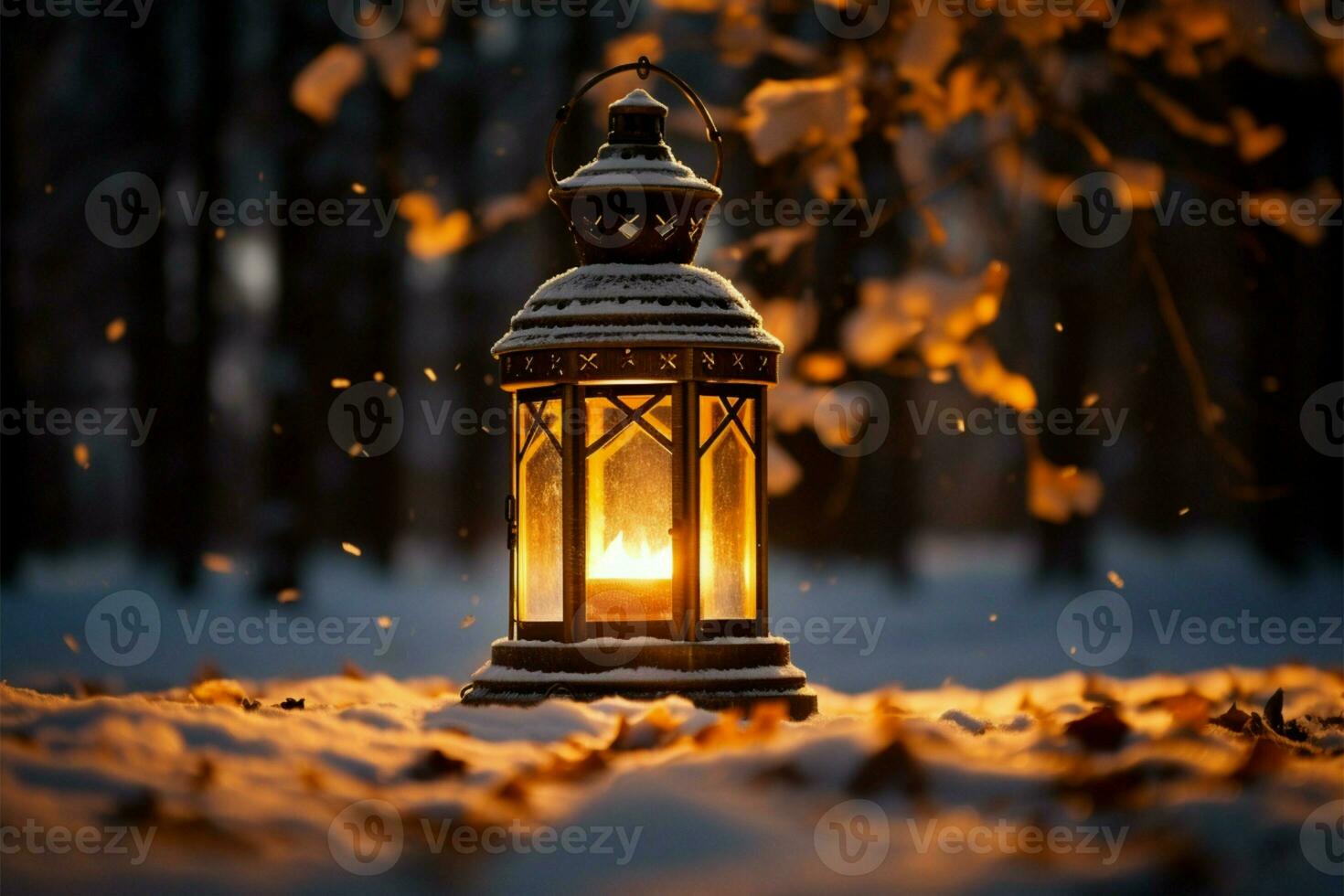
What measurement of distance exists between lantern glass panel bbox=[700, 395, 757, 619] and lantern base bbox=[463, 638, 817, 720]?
7.3 inches

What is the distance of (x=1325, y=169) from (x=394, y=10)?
662 cm

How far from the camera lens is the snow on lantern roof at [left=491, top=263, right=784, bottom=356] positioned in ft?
21.3

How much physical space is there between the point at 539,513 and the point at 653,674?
0.84 metres

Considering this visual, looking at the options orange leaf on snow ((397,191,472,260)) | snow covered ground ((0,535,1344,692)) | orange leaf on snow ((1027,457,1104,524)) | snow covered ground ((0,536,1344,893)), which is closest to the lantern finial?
snow covered ground ((0,536,1344,893))

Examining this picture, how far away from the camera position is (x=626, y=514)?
665 cm

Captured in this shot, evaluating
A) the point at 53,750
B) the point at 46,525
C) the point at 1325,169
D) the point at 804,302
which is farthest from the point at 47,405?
the point at 1325,169

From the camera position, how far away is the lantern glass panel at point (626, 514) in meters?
6.60

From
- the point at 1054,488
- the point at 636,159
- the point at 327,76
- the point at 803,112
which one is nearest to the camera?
the point at 636,159

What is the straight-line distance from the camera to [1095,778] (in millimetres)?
4551

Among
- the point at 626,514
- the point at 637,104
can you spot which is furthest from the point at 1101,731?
the point at 637,104

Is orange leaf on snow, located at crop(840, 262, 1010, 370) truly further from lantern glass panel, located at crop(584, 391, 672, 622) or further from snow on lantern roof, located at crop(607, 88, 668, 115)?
lantern glass panel, located at crop(584, 391, 672, 622)

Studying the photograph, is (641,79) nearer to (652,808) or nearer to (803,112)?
(803,112)

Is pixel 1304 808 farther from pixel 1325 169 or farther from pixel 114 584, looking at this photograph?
pixel 114 584

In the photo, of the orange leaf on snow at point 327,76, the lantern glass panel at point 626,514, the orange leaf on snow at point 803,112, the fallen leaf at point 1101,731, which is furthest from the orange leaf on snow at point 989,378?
the orange leaf on snow at point 327,76
